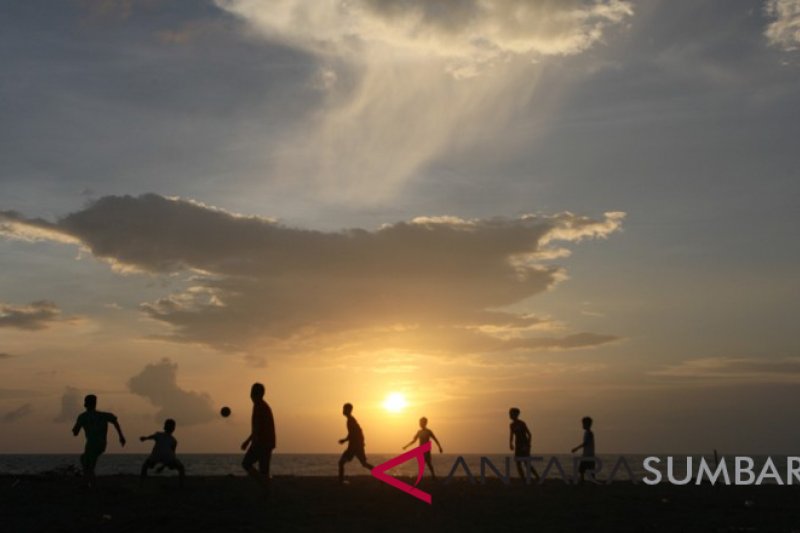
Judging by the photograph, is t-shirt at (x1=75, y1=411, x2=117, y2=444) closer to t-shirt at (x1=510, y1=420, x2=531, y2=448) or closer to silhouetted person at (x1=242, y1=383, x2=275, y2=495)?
silhouetted person at (x1=242, y1=383, x2=275, y2=495)

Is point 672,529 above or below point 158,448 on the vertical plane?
below

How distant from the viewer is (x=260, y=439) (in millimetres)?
17047

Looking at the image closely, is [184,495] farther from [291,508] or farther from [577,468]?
[577,468]

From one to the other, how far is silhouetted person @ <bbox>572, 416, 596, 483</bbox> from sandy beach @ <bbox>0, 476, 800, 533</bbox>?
1906mm

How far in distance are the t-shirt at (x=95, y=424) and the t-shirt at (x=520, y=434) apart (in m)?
10.5

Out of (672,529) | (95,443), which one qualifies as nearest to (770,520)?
(672,529)

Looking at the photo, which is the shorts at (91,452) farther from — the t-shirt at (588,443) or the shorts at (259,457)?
the t-shirt at (588,443)

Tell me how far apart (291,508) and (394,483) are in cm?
444

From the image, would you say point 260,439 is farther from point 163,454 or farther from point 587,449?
point 587,449

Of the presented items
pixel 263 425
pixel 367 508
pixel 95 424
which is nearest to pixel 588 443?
pixel 367 508

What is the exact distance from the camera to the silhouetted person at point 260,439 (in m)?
16.8

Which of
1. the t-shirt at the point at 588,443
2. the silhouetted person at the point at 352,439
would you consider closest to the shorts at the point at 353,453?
the silhouetted person at the point at 352,439

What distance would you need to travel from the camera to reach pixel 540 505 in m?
17.0

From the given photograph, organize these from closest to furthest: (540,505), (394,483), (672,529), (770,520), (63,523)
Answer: (63,523), (672,529), (770,520), (540,505), (394,483)
